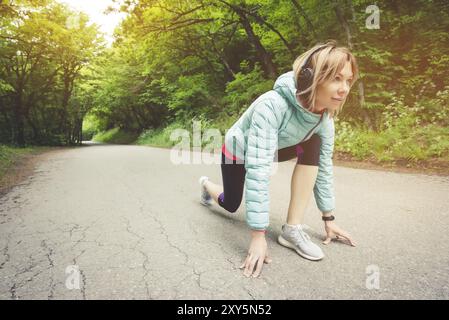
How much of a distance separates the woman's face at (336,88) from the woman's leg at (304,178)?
1.46 feet

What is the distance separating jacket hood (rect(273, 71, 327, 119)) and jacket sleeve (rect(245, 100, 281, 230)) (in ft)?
0.41

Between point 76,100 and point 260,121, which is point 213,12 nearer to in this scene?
point 260,121

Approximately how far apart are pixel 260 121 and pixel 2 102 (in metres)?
21.2

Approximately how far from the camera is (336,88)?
1.83 meters

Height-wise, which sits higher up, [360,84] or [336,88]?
[360,84]

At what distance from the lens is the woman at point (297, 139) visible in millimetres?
1835

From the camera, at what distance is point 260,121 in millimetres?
1925

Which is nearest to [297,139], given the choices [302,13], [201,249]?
[201,249]

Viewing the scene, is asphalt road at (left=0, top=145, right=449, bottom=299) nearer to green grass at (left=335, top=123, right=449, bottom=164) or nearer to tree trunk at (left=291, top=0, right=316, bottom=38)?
green grass at (left=335, top=123, right=449, bottom=164)

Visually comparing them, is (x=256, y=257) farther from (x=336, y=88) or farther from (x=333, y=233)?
(x=336, y=88)

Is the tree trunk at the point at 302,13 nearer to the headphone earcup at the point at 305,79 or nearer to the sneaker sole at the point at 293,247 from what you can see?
the headphone earcup at the point at 305,79

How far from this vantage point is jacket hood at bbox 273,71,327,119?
192 cm

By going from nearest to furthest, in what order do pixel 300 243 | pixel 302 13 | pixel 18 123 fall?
pixel 300 243 → pixel 302 13 → pixel 18 123

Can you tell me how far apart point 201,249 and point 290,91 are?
4.31 ft
